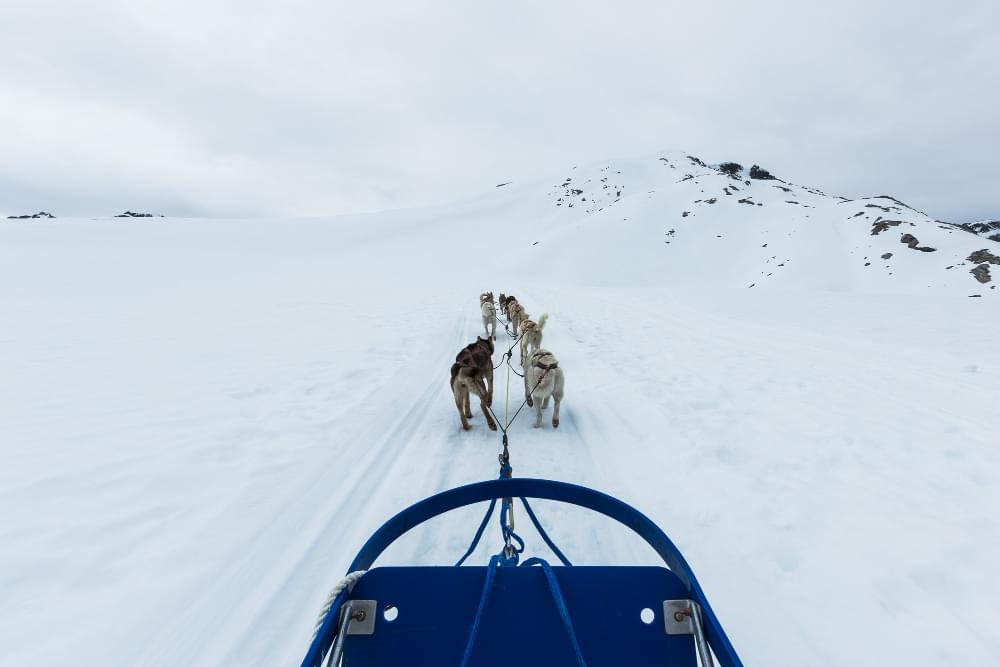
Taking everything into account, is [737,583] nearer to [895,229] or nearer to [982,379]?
[982,379]

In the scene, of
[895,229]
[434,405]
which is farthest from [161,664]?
[895,229]

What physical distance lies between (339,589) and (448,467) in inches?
93.7

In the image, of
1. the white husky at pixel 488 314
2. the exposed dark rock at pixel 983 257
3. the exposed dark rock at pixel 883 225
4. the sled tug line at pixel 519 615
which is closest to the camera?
the sled tug line at pixel 519 615

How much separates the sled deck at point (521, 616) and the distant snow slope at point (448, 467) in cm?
82

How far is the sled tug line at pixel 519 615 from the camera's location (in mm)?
1528

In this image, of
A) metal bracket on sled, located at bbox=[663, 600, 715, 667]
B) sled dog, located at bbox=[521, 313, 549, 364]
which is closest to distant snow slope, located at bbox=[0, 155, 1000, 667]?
metal bracket on sled, located at bbox=[663, 600, 715, 667]

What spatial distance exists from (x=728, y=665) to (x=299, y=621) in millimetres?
2050

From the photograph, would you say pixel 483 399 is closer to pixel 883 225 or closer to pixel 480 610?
pixel 480 610

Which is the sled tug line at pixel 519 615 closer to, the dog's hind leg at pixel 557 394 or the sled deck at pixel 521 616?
the sled deck at pixel 521 616

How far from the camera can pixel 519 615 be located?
64.4 inches

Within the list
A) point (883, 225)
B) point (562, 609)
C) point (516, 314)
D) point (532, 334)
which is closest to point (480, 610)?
point (562, 609)

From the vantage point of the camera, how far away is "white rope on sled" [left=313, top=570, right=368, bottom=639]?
1.36 metres

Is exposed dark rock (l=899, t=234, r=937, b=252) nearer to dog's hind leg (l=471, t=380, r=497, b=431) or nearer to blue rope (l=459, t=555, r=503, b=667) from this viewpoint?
dog's hind leg (l=471, t=380, r=497, b=431)

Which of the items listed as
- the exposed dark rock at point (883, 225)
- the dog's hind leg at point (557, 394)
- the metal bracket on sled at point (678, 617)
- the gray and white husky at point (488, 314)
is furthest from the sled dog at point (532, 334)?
the exposed dark rock at point (883, 225)
